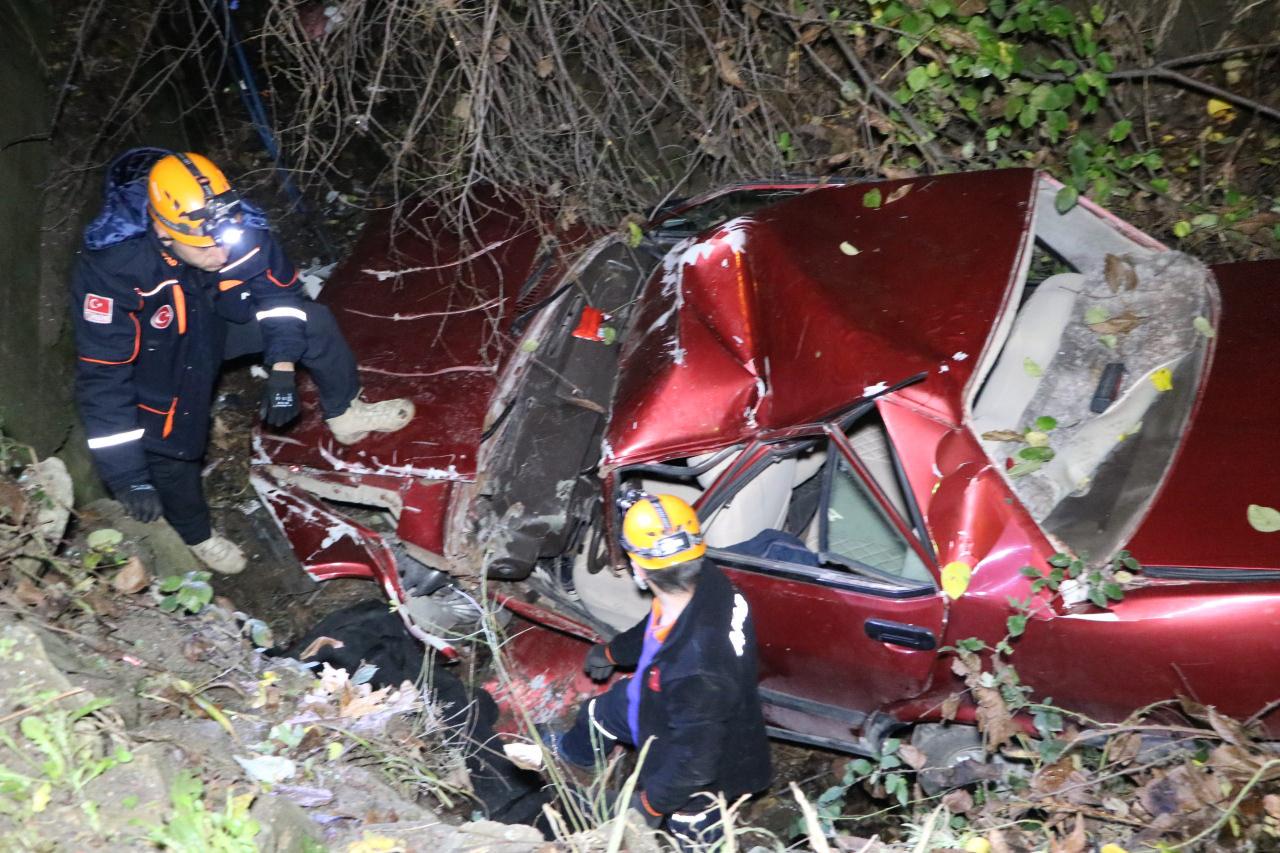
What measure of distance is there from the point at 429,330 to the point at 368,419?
19.7 inches

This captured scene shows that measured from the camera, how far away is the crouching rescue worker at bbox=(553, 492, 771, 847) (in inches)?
122

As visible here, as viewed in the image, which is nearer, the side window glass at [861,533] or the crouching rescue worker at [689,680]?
the crouching rescue worker at [689,680]

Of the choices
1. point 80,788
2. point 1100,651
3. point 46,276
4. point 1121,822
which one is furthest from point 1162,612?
point 46,276

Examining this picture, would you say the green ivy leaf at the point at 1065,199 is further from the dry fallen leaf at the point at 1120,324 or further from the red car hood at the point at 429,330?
the red car hood at the point at 429,330

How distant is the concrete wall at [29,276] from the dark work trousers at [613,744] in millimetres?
2404

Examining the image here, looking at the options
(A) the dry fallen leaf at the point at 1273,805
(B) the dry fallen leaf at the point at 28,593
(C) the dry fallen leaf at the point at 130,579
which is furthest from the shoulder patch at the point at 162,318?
(A) the dry fallen leaf at the point at 1273,805

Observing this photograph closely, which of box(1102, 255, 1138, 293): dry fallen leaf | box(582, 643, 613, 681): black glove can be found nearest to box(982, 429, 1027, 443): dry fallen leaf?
box(1102, 255, 1138, 293): dry fallen leaf

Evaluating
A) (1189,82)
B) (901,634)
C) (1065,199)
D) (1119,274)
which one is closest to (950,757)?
(901,634)

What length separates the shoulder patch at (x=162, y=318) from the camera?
3.99 meters

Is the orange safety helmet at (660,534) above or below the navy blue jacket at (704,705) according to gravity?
above

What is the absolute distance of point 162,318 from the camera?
401cm

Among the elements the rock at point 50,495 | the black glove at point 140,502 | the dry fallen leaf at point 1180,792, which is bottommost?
the black glove at point 140,502

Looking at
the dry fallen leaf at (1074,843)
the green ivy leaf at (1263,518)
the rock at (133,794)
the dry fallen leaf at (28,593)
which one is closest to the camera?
the rock at (133,794)

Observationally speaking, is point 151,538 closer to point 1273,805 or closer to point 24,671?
point 24,671
